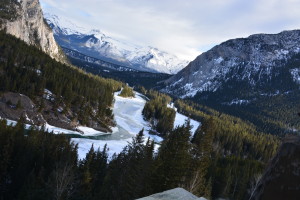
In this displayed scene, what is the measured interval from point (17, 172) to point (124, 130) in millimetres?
81376

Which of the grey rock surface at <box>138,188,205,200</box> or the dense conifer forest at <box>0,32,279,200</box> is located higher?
the grey rock surface at <box>138,188,205,200</box>

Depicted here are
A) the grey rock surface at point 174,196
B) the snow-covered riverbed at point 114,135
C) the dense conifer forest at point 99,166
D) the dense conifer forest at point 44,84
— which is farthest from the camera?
the dense conifer forest at point 44,84

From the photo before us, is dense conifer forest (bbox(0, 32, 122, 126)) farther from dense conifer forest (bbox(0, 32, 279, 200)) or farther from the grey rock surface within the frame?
the grey rock surface

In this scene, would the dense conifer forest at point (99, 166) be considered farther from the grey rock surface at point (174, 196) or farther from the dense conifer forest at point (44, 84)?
the grey rock surface at point (174, 196)

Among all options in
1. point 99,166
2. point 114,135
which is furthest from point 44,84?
point 99,166

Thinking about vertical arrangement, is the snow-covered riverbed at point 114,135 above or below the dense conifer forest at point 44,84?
below

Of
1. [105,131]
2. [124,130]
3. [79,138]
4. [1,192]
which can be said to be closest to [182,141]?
[1,192]

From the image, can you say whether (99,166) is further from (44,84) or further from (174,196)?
(44,84)

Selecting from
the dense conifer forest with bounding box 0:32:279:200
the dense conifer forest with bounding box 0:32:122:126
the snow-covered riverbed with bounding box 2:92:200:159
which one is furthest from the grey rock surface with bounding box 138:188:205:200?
the dense conifer forest with bounding box 0:32:122:126

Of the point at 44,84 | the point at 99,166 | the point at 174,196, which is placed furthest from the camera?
the point at 44,84

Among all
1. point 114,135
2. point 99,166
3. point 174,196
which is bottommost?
point 114,135

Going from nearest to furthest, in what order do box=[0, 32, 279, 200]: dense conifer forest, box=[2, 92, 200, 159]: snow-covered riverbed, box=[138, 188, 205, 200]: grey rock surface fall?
1. box=[138, 188, 205, 200]: grey rock surface
2. box=[0, 32, 279, 200]: dense conifer forest
3. box=[2, 92, 200, 159]: snow-covered riverbed

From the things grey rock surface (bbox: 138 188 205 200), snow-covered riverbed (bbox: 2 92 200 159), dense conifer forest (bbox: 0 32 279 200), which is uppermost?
grey rock surface (bbox: 138 188 205 200)

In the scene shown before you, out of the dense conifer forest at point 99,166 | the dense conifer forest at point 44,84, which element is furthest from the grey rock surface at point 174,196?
the dense conifer forest at point 44,84
